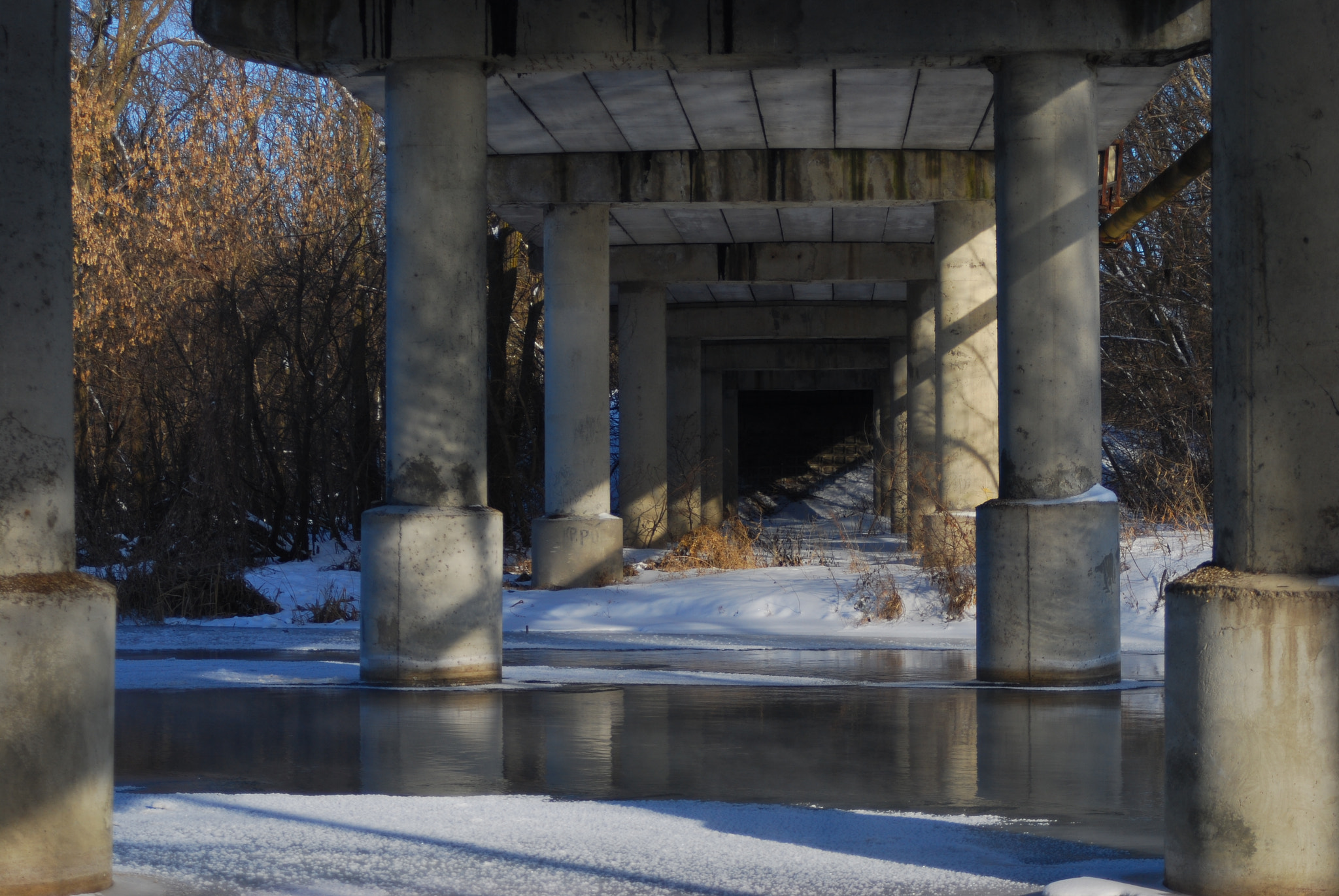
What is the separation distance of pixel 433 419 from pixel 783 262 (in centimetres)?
1305

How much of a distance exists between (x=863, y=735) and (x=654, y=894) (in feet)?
10.3

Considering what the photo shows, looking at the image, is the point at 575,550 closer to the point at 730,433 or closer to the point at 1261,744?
the point at 1261,744

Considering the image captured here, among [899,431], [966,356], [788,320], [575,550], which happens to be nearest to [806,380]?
[899,431]

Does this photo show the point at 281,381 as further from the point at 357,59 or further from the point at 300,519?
the point at 357,59

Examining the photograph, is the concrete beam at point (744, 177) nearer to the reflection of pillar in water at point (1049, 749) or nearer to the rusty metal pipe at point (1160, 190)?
the rusty metal pipe at point (1160, 190)

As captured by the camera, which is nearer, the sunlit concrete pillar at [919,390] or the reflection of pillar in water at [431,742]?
the reflection of pillar in water at [431,742]

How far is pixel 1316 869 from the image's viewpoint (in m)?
3.96

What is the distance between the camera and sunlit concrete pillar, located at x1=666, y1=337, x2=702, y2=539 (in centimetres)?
2844

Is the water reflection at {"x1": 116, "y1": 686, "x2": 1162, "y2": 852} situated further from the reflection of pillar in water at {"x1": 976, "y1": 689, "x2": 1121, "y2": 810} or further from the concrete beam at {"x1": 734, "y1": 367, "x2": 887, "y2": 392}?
the concrete beam at {"x1": 734, "y1": 367, "x2": 887, "y2": 392}

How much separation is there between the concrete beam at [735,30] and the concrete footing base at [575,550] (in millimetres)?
8218

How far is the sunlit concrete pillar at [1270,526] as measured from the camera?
3988 millimetres

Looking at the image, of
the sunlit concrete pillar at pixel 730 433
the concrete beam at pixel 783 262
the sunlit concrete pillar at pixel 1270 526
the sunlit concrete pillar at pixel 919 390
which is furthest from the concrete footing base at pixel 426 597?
the sunlit concrete pillar at pixel 730 433

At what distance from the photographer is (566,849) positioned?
4773 millimetres

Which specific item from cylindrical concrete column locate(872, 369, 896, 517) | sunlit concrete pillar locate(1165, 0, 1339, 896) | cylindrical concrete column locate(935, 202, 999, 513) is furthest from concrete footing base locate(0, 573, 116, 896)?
cylindrical concrete column locate(872, 369, 896, 517)
